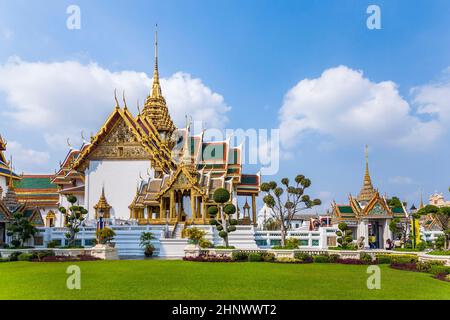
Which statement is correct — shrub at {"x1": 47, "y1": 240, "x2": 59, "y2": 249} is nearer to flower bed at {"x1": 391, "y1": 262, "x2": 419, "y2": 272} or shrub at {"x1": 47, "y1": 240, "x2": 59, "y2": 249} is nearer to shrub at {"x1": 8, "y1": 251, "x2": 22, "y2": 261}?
shrub at {"x1": 8, "y1": 251, "x2": 22, "y2": 261}

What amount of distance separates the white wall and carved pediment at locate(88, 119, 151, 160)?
1.60 feet

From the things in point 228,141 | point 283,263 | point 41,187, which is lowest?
point 283,263

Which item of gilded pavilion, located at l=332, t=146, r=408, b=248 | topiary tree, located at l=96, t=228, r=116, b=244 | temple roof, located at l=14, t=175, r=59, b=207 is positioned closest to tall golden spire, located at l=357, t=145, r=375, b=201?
gilded pavilion, located at l=332, t=146, r=408, b=248

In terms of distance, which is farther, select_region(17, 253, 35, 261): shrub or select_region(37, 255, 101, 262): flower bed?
select_region(17, 253, 35, 261): shrub

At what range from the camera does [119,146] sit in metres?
37.3

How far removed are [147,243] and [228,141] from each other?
1729 centimetres

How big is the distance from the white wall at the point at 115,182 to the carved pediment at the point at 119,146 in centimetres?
49

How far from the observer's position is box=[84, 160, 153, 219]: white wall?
3678 cm

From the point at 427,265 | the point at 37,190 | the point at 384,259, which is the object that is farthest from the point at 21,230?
the point at 37,190

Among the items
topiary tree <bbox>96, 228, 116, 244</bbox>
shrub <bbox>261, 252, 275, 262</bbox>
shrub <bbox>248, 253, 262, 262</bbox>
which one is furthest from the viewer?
topiary tree <bbox>96, 228, 116, 244</bbox>
